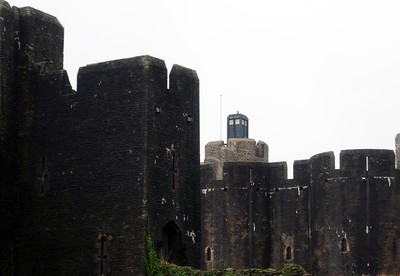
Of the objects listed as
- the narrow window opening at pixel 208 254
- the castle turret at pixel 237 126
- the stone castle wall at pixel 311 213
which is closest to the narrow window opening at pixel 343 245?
the stone castle wall at pixel 311 213

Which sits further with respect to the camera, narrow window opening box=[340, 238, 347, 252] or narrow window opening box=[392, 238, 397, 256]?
narrow window opening box=[340, 238, 347, 252]

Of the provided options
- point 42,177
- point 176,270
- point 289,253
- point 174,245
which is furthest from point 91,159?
point 289,253

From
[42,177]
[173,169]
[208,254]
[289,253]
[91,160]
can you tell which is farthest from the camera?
[208,254]

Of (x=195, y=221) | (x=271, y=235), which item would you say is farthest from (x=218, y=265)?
(x=195, y=221)

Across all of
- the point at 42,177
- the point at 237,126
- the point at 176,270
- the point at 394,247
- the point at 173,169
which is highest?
the point at 237,126

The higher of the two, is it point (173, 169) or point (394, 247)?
point (173, 169)

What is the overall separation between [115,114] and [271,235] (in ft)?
63.1

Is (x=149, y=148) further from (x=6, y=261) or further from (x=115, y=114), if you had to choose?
(x=6, y=261)

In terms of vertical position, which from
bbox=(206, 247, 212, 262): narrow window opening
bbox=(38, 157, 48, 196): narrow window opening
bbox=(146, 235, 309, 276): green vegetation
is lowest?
bbox=(146, 235, 309, 276): green vegetation

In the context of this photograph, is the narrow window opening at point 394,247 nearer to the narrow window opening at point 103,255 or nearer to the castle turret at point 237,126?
the narrow window opening at point 103,255

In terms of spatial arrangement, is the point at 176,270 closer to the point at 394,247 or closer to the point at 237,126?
the point at 394,247

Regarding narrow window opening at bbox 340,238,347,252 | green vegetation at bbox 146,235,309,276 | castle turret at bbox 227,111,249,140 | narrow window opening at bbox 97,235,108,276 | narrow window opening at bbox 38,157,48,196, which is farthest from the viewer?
castle turret at bbox 227,111,249,140

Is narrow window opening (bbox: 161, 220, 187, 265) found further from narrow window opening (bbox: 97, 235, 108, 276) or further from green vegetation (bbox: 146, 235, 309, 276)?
narrow window opening (bbox: 97, 235, 108, 276)

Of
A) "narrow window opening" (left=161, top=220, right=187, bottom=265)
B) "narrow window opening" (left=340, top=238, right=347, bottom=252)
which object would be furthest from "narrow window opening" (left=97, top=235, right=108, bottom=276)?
"narrow window opening" (left=340, top=238, right=347, bottom=252)
